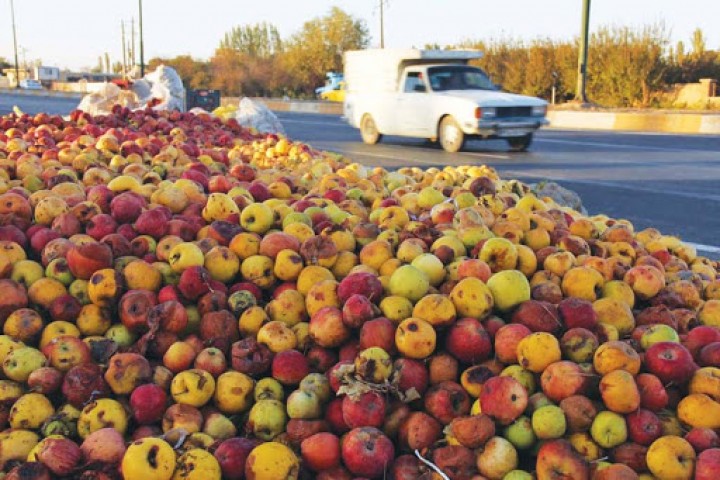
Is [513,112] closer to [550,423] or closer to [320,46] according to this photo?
[550,423]

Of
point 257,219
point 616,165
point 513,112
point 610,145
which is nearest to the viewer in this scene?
point 257,219

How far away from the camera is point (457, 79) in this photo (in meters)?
16.1

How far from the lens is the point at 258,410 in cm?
229

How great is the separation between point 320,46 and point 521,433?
52895 millimetres

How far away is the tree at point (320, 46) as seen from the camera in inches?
2032

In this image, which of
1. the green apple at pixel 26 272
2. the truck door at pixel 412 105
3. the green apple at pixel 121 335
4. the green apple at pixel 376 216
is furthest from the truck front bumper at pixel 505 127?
the green apple at pixel 121 335

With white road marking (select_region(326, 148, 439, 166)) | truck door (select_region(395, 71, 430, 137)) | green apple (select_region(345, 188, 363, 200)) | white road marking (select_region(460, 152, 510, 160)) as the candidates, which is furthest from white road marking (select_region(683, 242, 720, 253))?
truck door (select_region(395, 71, 430, 137))

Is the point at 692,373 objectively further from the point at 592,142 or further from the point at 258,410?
the point at 592,142

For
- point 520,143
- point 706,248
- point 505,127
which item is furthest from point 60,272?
point 520,143

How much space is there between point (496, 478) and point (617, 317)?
2.71ft

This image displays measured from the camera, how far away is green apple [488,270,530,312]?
8.39ft

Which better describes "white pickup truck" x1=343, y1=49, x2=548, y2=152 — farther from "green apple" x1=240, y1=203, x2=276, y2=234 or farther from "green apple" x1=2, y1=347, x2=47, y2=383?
"green apple" x1=2, y1=347, x2=47, y2=383

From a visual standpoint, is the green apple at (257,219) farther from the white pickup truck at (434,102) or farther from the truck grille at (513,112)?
the truck grille at (513,112)

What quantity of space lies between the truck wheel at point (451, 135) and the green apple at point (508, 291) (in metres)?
12.5
